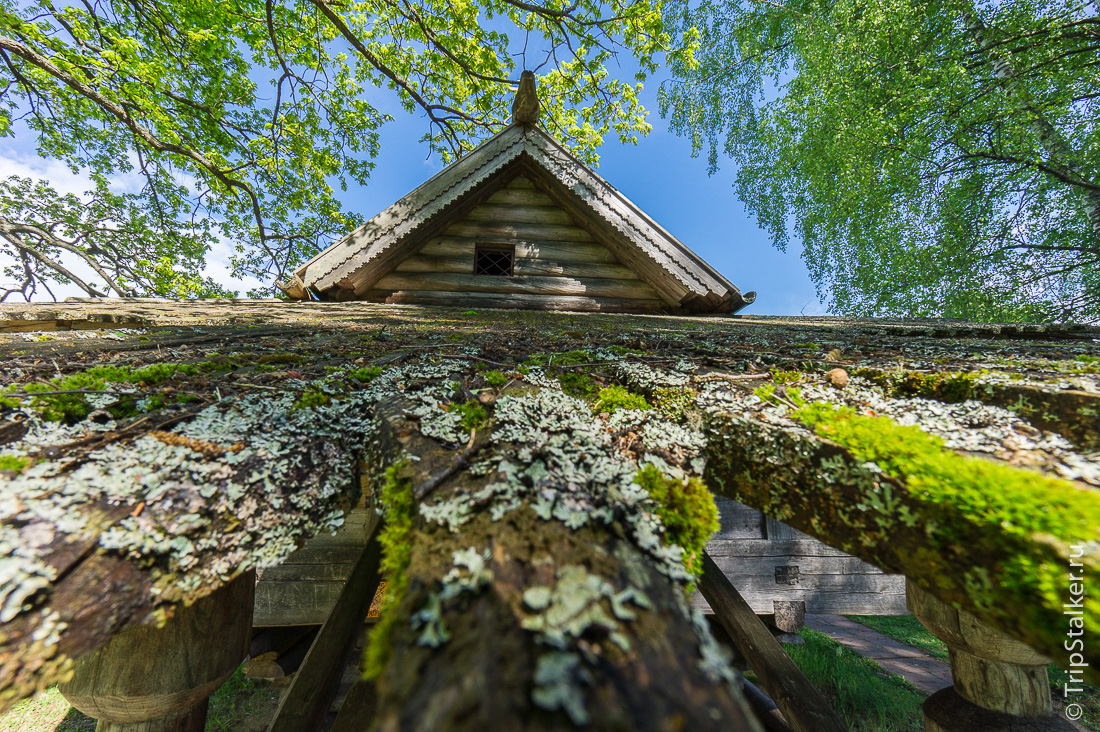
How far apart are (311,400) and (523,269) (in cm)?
423

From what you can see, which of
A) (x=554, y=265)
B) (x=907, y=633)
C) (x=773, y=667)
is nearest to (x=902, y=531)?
(x=773, y=667)

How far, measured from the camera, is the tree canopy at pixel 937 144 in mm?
8766

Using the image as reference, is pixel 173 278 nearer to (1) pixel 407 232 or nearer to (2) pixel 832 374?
(1) pixel 407 232

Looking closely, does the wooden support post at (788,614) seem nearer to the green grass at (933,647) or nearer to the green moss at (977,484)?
the green grass at (933,647)

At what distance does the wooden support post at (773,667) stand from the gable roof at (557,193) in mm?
3229

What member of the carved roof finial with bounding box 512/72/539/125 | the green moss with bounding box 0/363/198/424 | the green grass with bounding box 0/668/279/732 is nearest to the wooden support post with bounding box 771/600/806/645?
the green moss with bounding box 0/363/198/424

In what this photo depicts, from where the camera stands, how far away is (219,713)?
18.5 feet

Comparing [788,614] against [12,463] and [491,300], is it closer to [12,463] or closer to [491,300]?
[491,300]

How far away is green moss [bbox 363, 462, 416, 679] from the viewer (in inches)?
22.1

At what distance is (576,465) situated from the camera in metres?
0.84

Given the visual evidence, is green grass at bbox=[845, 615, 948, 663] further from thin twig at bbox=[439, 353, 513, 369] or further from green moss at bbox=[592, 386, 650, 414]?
thin twig at bbox=[439, 353, 513, 369]

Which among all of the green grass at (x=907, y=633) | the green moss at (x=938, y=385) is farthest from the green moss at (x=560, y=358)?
the green grass at (x=907, y=633)

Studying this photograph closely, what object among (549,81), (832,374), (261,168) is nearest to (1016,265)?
(549,81)

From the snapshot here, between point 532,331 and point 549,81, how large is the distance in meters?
10.3
